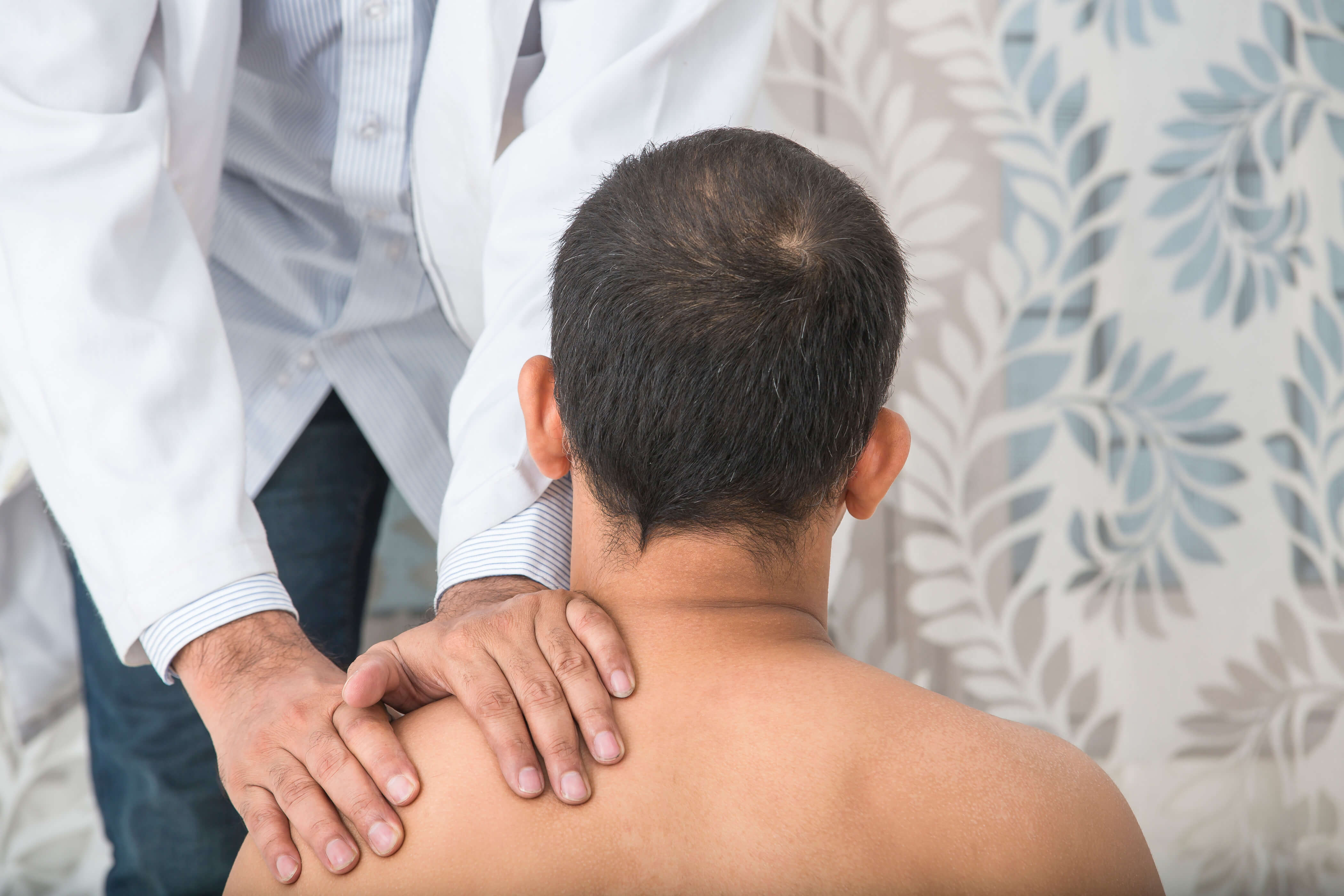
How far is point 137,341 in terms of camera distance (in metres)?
0.83

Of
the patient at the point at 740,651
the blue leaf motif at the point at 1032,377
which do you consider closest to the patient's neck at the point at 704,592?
the patient at the point at 740,651

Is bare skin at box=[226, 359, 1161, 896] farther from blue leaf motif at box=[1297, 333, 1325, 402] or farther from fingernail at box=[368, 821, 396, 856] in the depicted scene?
blue leaf motif at box=[1297, 333, 1325, 402]

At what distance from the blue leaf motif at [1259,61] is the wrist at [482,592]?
5.06 feet

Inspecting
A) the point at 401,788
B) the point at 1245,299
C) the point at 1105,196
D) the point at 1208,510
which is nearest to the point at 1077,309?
the point at 1105,196

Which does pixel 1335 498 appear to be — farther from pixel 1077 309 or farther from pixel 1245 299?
pixel 1077 309

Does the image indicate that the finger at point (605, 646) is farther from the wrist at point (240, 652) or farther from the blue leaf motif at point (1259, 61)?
the blue leaf motif at point (1259, 61)

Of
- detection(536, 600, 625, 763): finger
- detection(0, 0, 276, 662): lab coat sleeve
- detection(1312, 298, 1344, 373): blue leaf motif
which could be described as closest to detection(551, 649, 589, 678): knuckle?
detection(536, 600, 625, 763): finger

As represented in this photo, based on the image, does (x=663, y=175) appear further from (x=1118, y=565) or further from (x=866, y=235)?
(x=1118, y=565)

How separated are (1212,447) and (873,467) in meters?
1.26

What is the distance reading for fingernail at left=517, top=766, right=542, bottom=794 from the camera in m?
0.59

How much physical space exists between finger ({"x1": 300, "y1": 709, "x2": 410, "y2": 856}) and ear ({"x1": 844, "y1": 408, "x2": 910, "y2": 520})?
368 millimetres

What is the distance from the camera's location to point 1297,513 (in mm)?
1673

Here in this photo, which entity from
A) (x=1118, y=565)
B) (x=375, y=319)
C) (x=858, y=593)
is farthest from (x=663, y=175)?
(x=1118, y=565)

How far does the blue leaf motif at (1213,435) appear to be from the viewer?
1645mm
